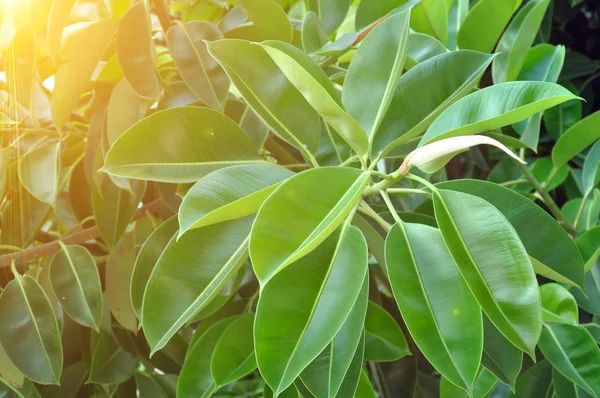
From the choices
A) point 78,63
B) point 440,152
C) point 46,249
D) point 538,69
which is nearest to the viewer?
point 440,152

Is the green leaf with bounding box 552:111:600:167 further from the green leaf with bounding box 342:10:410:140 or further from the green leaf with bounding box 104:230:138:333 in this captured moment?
the green leaf with bounding box 104:230:138:333

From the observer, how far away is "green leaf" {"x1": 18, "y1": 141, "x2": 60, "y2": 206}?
564mm

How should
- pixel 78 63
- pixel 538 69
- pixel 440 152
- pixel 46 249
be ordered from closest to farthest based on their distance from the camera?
pixel 440 152
pixel 78 63
pixel 46 249
pixel 538 69

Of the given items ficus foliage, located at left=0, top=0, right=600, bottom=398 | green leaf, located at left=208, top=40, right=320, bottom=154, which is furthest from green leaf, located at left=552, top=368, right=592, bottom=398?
green leaf, located at left=208, top=40, right=320, bottom=154

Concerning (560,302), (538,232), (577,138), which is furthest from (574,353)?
(577,138)

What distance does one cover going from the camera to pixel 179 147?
501 mm

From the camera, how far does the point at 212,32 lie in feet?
1.98

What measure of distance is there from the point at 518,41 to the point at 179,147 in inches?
19.0

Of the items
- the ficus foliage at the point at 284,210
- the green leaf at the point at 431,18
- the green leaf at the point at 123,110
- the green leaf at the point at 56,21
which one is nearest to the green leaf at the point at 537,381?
the ficus foliage at the point at 284,210

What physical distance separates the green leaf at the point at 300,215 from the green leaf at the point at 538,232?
147 millimetres

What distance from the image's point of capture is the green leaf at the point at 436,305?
40 centimetres

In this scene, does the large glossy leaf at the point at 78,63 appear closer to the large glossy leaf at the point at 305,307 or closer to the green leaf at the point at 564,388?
the large glossy leaf at the point at 305,307

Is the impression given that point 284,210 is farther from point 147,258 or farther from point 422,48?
point 422,48

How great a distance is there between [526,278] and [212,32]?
42cm
